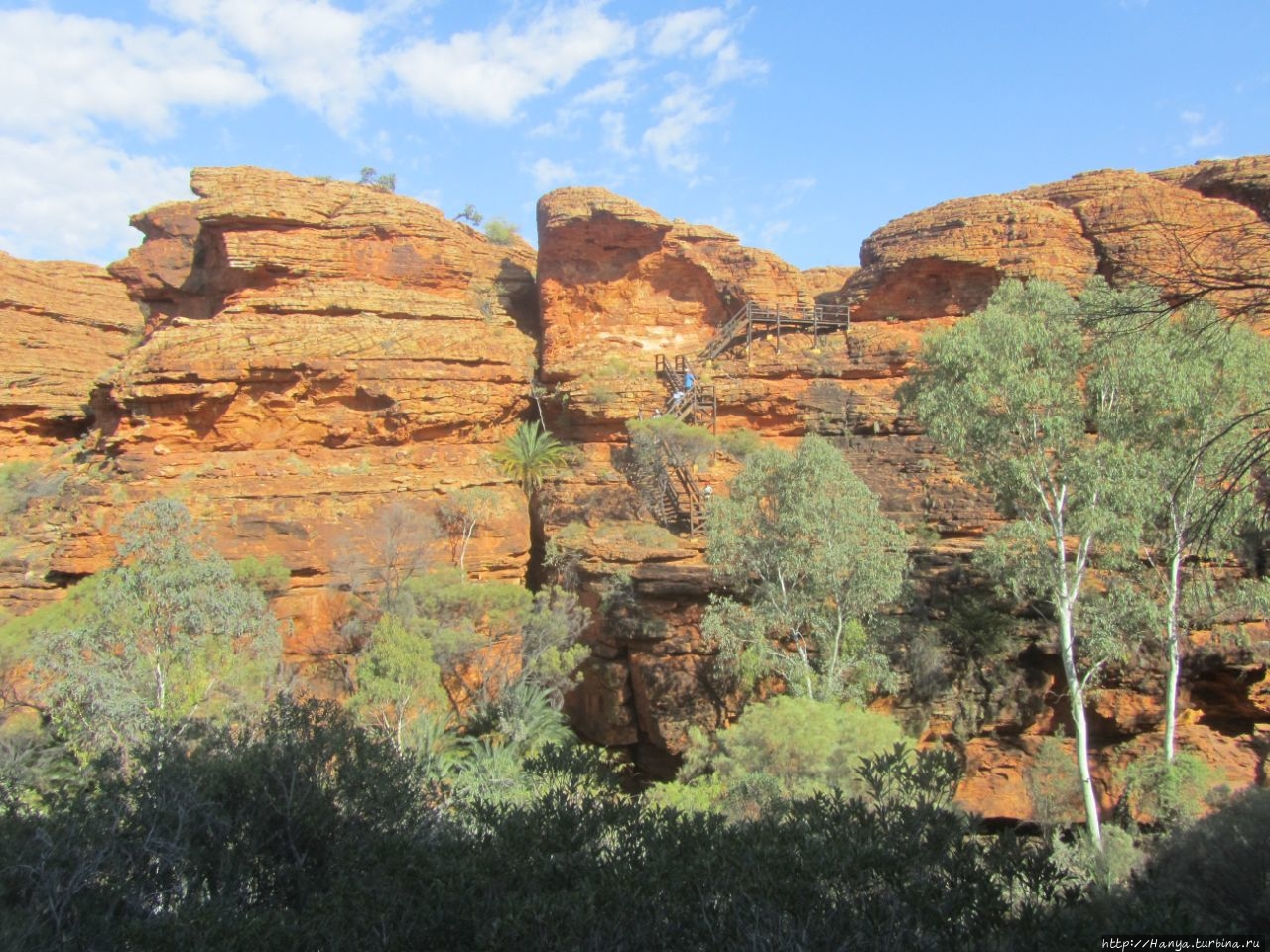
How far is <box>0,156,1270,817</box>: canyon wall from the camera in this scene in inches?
627

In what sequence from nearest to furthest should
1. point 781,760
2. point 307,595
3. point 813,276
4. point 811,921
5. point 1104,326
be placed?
point 811,921 < point 781,760 < point 1104,326 < point 307,595 < point 813,276

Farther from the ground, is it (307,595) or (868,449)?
(868,449)

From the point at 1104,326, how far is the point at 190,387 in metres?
→ 18.9

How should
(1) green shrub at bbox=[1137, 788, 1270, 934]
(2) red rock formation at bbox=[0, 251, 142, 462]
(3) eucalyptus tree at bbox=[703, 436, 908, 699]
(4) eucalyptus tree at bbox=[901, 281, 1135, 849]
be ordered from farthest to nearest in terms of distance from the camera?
(2) red rock formation at bbox=[0, 251, 142, 462]
(3) eucalyptus tree at bbox=[703, 436, 908, 699]
(4) eucalyptus tree at bbox=[901, 281, 1135, 849]
(1) green shrub at bbox=[1137, 788, 1270, 934]

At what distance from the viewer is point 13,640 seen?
49.9ft

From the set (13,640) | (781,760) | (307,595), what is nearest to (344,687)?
(307,595)

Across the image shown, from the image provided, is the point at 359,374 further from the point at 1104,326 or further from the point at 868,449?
the point at 1104,326

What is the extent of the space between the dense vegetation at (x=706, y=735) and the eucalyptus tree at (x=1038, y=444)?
0.07m

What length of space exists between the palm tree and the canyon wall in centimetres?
52

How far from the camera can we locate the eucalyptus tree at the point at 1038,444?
13.3 m

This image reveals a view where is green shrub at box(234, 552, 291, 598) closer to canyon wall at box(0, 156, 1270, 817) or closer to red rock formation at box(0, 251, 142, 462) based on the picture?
canyon wall at box(0, 156, 1270, 817)

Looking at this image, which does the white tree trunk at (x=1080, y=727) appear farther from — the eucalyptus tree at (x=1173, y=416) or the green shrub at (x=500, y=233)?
the green shrub at (x=500, y=233)

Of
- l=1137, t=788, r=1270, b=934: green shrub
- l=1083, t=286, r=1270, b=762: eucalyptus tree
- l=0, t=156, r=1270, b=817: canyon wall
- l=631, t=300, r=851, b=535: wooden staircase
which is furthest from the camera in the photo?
l=631, t=300, r=851, b=535: wooden staircase

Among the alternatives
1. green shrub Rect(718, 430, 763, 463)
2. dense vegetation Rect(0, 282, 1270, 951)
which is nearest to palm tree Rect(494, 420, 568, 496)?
dense vegetation Rect(0, 282, 1270, 951)
